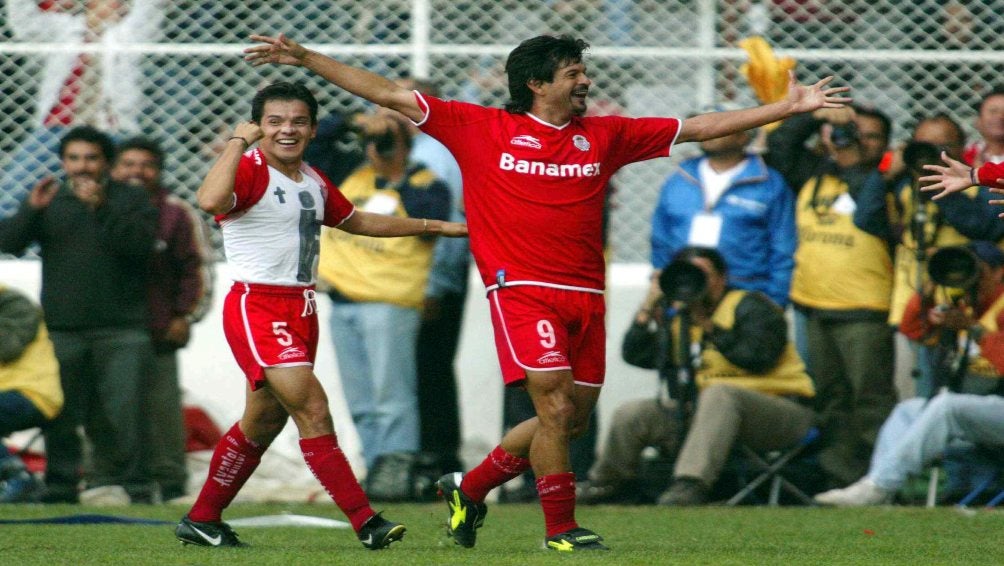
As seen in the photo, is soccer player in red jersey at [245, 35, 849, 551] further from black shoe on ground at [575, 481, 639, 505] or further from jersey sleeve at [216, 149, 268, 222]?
black shoe on ground at [575, 481, 639, 505]

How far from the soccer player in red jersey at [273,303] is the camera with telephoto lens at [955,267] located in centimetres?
363

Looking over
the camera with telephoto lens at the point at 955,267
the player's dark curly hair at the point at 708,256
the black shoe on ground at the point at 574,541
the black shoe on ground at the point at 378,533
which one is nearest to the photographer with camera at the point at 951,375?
the camera with telephoto lens at the point at 955,267

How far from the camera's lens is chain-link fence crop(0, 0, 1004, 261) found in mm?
11156

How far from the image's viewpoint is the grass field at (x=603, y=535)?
6.22m

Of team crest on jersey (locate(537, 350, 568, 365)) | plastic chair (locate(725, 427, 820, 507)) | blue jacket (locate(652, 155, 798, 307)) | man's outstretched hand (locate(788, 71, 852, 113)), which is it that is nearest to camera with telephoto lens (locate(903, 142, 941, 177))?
blue jacket (locate(652, 155, 798, 307))

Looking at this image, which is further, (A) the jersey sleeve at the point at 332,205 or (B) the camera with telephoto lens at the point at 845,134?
(B) the camera with telephoto lens at the point at 845,134

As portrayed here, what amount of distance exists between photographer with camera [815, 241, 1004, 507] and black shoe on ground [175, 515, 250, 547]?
3.71 m

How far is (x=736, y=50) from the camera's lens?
1113 cm

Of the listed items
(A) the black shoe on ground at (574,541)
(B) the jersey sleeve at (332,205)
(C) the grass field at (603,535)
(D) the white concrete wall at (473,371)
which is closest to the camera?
(C) the grass field at (603,535)

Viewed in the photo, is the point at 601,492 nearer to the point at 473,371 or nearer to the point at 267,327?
the point at 473,371

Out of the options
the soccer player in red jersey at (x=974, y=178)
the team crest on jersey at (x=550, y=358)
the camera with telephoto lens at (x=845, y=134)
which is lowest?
the team crest on jersey at (x=550, y=358)

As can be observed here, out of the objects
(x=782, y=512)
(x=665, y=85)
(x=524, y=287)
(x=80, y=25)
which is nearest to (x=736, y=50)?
(x=665, y=85)

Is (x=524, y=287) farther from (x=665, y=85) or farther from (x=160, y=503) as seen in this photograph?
(x=665, y=85)

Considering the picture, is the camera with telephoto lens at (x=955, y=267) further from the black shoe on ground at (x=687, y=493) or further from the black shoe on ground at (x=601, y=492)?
the black shoe on ground at (x=601, y=492)
